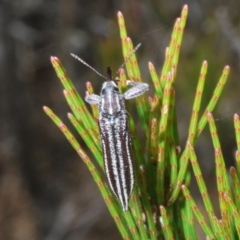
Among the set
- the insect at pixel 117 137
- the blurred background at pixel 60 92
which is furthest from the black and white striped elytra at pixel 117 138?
the blurred background at pixel 60 92

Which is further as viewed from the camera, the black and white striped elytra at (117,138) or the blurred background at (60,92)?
the blurred background at (60,92)

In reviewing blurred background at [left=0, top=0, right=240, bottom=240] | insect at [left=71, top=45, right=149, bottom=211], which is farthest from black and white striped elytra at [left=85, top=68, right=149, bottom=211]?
blurred background at [left=0, top=0, right=240, bottom=240]

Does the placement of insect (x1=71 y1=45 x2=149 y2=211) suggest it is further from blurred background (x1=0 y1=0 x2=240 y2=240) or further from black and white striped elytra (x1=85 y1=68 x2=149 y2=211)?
blurred background (x1=0 y1=0 x2=240 y2=240)

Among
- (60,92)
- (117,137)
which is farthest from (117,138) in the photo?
(60,92)

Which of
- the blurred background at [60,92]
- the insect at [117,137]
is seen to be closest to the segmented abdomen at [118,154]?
the insect at [117,137]

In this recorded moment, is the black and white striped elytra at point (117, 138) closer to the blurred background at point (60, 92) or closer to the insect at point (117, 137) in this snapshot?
the insect at point (117, 137)

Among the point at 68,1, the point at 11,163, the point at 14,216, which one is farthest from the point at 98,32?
the point at 14,216

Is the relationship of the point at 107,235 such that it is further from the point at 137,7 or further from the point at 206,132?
the point at 137,7
